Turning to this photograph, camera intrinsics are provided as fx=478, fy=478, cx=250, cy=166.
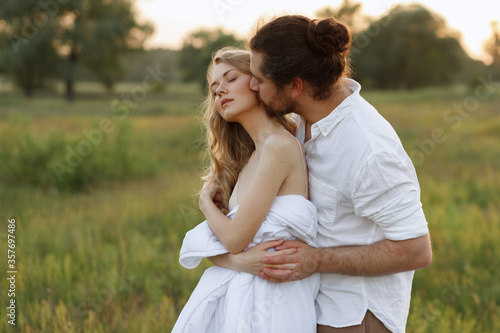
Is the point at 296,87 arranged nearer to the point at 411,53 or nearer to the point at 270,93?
the point at 270,93

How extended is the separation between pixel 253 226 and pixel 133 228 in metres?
3.86

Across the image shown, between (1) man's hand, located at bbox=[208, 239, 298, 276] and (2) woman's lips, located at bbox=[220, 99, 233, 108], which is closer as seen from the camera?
(1) man's hand, located at bbox=[208, 239, 298, 276]

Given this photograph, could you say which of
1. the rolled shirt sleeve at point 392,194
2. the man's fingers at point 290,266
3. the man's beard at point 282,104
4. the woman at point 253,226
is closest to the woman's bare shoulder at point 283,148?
the woman at point 253,226

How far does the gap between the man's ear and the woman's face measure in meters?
0.28

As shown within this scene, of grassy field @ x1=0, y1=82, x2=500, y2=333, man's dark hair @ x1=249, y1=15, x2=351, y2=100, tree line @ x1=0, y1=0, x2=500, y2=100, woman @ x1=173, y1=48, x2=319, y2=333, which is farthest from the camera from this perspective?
tree line @ x1=0, y1=0, x2=500, y2=100

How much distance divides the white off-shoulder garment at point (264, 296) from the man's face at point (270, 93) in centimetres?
41

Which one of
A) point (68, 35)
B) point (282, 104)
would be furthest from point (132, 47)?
point (282, 104)

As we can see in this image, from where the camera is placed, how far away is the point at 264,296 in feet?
7.02

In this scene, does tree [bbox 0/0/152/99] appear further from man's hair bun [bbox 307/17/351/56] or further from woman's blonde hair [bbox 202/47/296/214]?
man's hair bun [bbox 307/17/351/56]

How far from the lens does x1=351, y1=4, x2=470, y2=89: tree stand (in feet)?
160

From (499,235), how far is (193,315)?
13.6 ft

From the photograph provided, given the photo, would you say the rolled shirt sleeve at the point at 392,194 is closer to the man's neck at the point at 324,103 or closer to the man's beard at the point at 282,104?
the man's neck at the point at 324,103

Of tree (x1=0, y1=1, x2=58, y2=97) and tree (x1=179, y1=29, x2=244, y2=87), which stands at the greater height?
tree (x1=179, y1=29, x2=244, y2=87)

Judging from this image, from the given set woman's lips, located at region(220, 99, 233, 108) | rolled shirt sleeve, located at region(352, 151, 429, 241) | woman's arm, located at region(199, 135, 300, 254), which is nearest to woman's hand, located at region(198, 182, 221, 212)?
woman's arm, located at region(199, 135, 300, 254)
